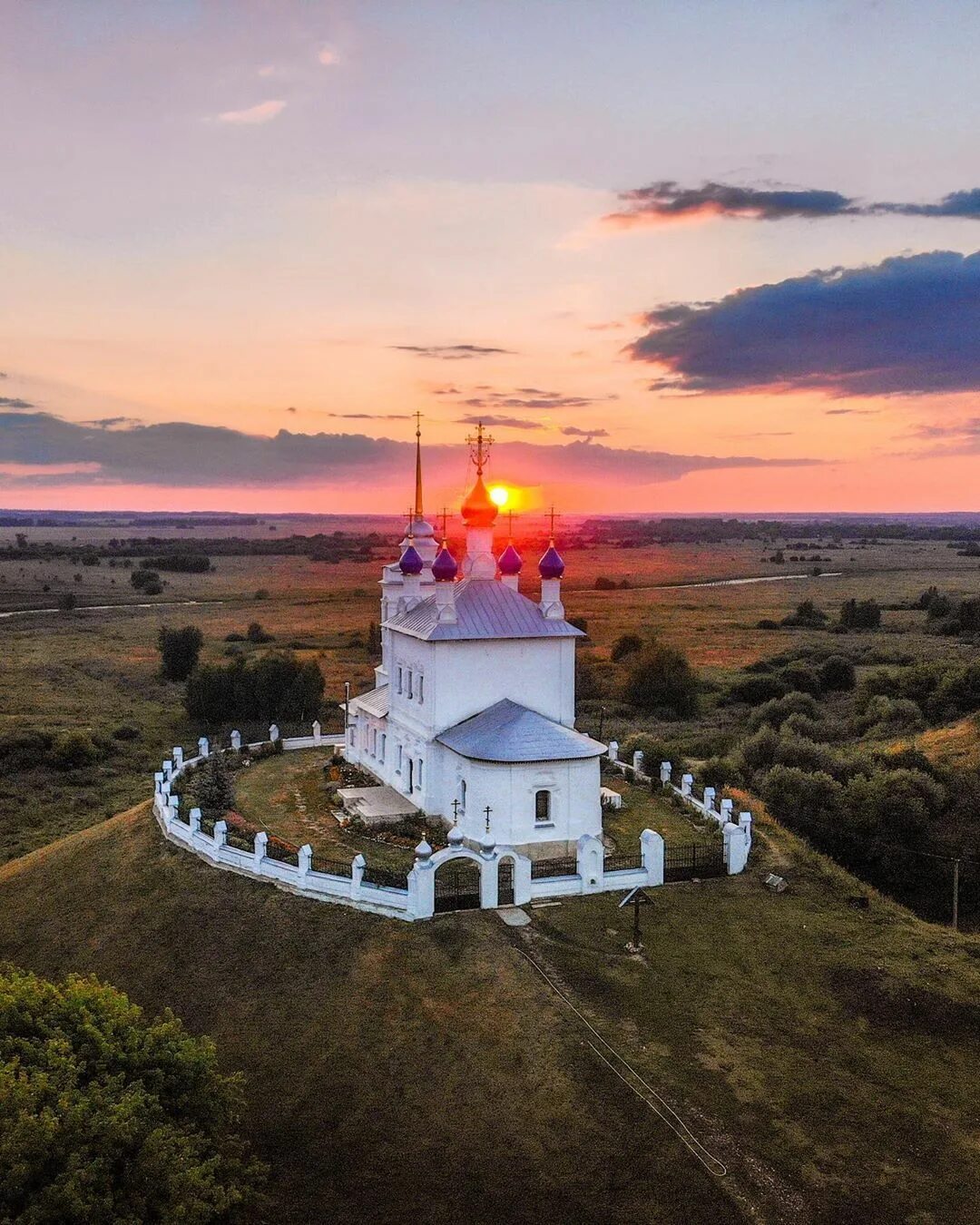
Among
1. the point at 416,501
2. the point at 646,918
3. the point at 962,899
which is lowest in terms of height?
the point at 962,899

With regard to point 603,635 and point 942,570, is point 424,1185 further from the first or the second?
point 942,570

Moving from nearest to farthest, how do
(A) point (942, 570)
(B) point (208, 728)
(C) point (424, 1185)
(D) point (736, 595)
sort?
(C) point (424, 1185) < (B) point (208, 728) < (D) point (736, 595) < (A) point (942, 570)

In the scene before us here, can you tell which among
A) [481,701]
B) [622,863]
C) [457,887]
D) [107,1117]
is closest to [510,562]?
[481,701]

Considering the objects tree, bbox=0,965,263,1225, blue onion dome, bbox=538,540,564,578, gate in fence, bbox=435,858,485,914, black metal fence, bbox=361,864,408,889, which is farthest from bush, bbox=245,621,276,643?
tree, bbox=0,965,263,1225

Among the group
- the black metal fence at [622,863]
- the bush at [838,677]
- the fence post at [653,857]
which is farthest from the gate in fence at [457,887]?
the bush at [838,677]

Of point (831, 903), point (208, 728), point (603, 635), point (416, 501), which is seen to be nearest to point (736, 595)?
point (603, 635)

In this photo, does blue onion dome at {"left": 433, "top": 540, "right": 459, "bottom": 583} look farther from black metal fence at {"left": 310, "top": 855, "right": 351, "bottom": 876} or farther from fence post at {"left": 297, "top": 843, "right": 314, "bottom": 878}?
fence post at {"left": 297, "top": 843, "right": 314, "bottom": 878}
